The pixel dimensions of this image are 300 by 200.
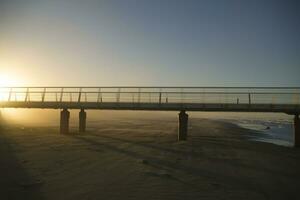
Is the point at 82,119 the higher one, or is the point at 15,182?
the point at 82,119

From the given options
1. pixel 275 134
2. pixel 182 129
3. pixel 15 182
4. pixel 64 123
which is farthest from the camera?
pixel 275 134

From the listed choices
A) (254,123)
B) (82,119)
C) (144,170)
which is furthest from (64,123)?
(254,123)

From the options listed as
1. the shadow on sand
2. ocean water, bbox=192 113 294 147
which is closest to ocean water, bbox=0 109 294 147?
ocean water, bbox=192 113 294 147

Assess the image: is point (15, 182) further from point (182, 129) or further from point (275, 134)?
point (275, 134)

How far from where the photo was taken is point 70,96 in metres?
26.1

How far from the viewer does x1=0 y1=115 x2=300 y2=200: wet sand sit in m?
10.2

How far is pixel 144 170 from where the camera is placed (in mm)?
12977

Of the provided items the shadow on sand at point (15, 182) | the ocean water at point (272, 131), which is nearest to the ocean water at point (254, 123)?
the ocean water at point (272, 131)

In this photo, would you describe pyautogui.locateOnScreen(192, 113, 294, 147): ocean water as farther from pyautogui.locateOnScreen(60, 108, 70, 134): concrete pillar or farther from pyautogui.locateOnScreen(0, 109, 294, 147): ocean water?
pyautogui.locateOnScreen(60, 108, 70, 134): concrete pillar

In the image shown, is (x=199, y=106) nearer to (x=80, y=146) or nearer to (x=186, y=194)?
(x=80, y=146)

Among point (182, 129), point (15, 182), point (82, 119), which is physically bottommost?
point (15, 182)

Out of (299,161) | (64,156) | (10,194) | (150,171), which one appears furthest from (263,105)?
(10,194)

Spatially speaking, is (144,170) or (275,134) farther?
(275,134)

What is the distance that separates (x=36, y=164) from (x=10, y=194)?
3965 mm
